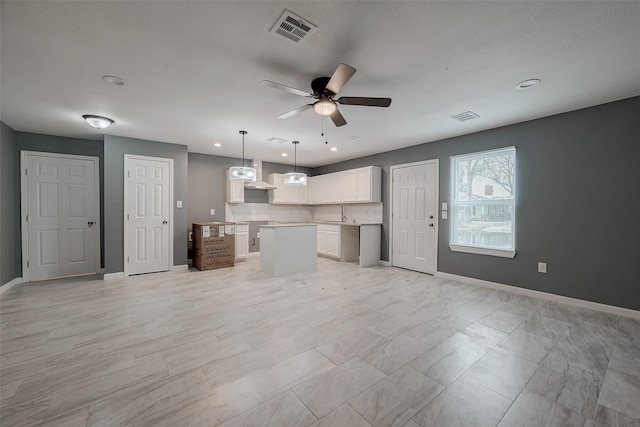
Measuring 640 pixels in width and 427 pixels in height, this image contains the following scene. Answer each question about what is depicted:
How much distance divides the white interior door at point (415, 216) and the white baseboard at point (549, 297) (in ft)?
1.80

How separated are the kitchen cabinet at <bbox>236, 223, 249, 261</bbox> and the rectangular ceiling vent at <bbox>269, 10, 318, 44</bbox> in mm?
4898

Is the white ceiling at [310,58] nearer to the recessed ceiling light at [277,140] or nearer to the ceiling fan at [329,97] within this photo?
the ceiling fan at [329,97]

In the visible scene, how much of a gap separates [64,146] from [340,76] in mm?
5557

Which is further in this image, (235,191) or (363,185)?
(235,191)

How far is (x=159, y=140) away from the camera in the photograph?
5.07m

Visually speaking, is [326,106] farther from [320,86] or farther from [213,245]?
[213,245]

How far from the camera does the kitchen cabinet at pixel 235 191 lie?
6.36 m

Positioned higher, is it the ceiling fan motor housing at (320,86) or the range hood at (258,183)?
the ceiling fan motor housing at (320,86)

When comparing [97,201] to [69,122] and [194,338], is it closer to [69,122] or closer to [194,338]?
[69,122]

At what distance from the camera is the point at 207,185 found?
6.30m

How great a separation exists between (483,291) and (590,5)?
11.6 feet

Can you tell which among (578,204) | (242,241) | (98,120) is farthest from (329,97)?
(242,241)

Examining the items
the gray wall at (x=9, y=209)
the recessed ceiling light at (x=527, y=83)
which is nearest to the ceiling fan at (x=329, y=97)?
the recessed ceiling light at (x=527, y=83)

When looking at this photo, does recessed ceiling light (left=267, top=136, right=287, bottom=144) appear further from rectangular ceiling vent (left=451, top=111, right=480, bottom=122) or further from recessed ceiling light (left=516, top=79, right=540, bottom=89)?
recessed ceiling light (left=516, top=79, right=540, bottom=89)
